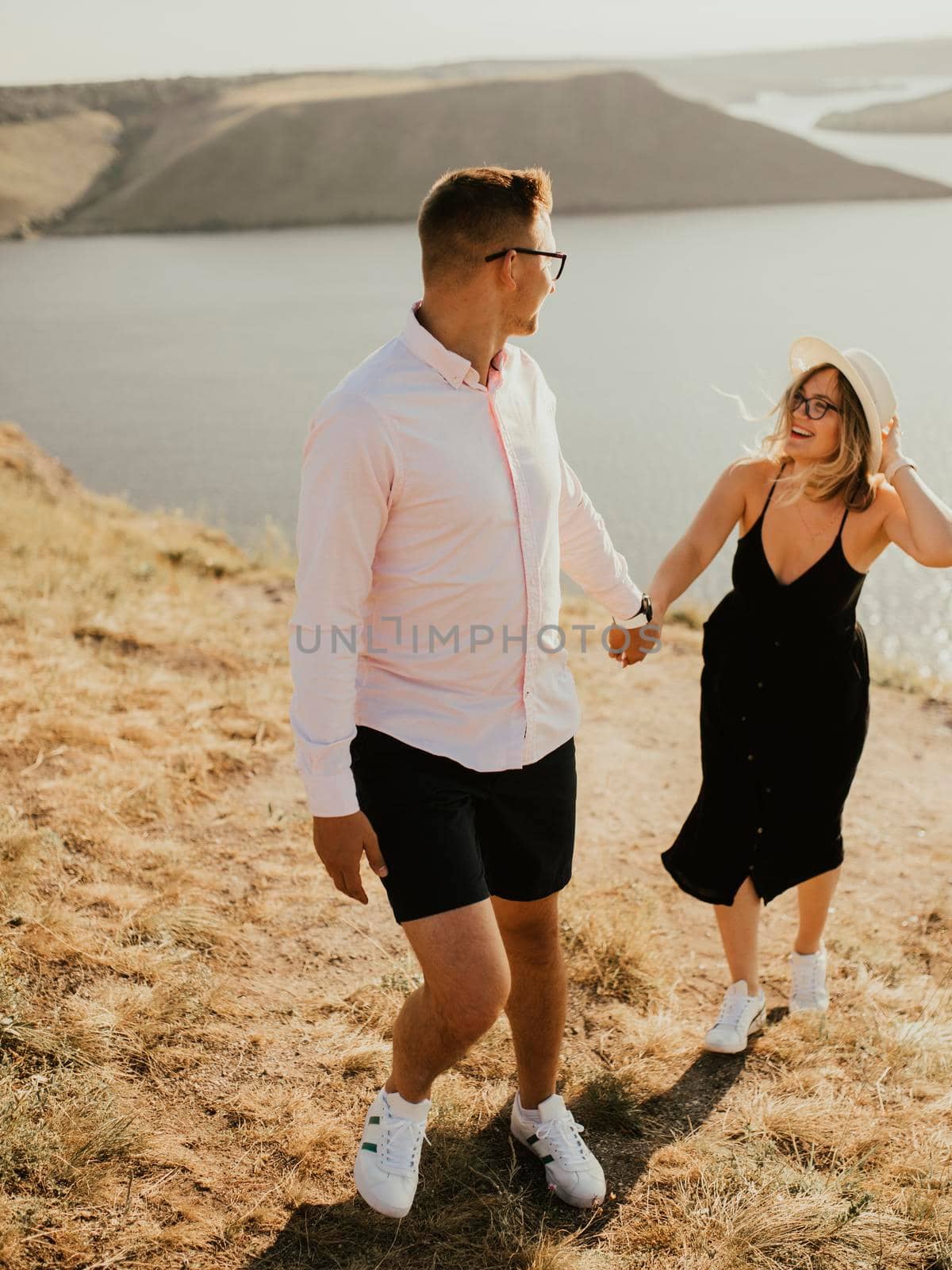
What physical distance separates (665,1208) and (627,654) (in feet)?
4.45

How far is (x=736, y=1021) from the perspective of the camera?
309 centimetres

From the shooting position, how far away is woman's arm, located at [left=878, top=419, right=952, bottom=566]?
280 cm

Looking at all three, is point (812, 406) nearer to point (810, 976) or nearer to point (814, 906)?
point (814, 906)

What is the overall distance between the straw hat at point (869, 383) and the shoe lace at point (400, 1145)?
2.01 m

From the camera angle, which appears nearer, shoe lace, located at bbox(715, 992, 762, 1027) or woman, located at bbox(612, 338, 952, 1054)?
woman, located at bbox(612, 338, 952, 1054)

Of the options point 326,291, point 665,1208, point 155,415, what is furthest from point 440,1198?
point 326,291

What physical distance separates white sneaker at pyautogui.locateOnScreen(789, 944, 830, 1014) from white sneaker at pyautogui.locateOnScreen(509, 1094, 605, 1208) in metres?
1.03

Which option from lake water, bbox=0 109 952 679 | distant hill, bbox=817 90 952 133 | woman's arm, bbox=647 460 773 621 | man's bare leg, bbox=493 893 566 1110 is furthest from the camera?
distant hill, bbox=817 90 952 133

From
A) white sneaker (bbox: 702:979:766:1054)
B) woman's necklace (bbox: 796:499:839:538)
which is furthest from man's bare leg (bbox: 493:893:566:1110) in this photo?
woman's necklace (bbox: 796:499:839:538)

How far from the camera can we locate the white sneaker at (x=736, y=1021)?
3059mm

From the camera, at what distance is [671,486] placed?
1775 cm

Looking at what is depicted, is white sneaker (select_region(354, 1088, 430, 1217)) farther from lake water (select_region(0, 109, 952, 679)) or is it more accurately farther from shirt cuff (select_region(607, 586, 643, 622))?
lake water (select_region(0, 109, 952, 679))

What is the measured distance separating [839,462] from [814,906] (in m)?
1.34

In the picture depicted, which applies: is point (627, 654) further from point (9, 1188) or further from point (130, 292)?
point (130, 292)
